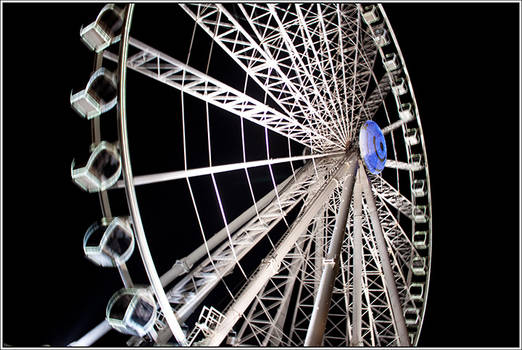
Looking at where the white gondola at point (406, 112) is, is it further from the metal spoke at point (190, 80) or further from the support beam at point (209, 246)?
the support beam at point (209, 246)

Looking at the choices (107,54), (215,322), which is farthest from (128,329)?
(107,54)

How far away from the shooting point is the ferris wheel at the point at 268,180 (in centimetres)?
657

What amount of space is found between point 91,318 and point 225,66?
37.3 feet

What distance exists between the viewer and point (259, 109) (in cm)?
1182

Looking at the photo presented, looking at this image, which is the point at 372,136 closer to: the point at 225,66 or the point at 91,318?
the point at 225,66

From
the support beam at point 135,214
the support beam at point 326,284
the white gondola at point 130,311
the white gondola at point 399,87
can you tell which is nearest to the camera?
the support beam at point 135,214

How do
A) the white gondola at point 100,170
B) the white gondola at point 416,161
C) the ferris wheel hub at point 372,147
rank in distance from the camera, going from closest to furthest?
the white gondola at point 100,170 → the ferris wheel hub at point 372,147 → the white gondola at point 416,161

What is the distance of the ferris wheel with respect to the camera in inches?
259

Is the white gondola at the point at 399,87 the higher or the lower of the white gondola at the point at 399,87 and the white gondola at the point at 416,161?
the higher

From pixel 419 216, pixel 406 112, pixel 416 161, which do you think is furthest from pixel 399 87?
pixel 419 216

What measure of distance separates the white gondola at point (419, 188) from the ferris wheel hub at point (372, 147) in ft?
11.6

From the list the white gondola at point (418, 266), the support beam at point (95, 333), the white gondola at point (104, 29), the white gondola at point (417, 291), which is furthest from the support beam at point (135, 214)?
the white gondola at point (418, 266)

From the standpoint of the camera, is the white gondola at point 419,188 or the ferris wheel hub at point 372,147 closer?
the ferris wheel hub at point 372,147

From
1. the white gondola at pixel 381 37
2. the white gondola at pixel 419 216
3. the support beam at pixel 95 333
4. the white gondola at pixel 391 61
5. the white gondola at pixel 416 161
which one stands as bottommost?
the support beam at pixel 95 333
